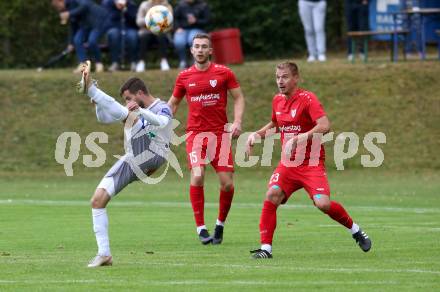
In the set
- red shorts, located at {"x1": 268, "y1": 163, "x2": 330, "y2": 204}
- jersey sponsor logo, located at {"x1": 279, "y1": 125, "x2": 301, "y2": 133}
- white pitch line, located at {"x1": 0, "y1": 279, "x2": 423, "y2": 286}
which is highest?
jersey sponsor logo, located at {"x1": 279, "y1": 125, "x2": 301, "y2": 133}

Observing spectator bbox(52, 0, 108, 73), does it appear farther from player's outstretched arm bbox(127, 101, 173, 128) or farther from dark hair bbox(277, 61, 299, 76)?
player's outstretched arm bbox(127, 101, 173, 128)

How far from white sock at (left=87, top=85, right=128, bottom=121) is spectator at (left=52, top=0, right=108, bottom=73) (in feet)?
68.4

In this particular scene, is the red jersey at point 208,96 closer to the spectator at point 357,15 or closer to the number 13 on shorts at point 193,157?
the number 13 on shorts at point 193,157

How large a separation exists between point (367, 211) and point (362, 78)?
1318cm

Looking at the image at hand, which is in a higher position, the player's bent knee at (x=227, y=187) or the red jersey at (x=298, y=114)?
the red jersey at (x=298, y=114)

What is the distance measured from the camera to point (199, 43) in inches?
635

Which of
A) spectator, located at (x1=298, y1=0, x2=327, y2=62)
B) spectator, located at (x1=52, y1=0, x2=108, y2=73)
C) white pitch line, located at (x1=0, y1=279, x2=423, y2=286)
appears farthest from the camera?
spectator, located at (x1=298, y1=0, x2=327, y2=62)

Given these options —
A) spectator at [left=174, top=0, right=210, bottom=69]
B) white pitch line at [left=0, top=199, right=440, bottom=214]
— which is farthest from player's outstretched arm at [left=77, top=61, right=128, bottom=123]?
spectator at [left=174, top=0, right=210, bottom=69]

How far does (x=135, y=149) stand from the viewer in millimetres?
13352

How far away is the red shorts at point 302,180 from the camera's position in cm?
1377

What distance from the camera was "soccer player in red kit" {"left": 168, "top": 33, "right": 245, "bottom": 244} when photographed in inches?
641

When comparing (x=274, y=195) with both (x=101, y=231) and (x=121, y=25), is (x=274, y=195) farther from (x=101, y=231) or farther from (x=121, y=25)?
(x=121, y=25)

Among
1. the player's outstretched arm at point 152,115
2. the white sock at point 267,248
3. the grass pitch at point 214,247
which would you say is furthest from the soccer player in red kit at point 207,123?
the player's outstretched arm at point 152,115

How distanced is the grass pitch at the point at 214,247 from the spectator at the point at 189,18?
6410 mm
